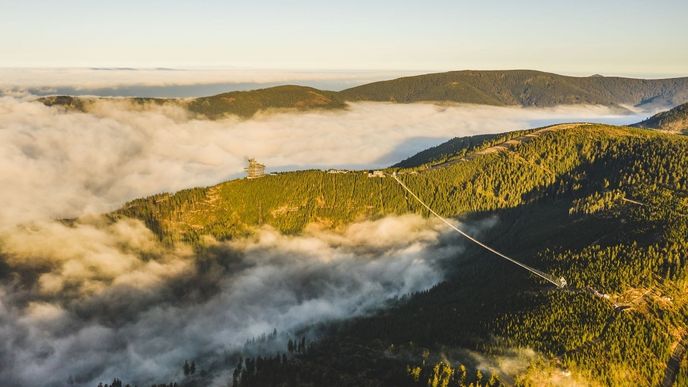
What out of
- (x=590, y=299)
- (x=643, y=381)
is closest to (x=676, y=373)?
(x=643, y=381)

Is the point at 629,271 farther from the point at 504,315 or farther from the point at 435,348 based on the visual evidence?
the point at 435,348

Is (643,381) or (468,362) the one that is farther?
(468,362)

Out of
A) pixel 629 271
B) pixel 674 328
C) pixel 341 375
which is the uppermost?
pixel 629 271

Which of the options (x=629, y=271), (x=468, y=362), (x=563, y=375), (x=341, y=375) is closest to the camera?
(x=563, y=375)

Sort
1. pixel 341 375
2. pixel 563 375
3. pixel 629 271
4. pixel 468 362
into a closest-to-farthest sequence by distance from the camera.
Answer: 1. pixel 563 375
2. pixel 468 362
3. pixel 341 375
4. pixel 629 271

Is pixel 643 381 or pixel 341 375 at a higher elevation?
pixel 643 381

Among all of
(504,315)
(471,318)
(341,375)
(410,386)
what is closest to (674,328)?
(504,315)

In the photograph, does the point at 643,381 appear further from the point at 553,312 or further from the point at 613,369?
the point at 553,312

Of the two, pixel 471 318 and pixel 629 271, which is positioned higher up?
pixel 629 271

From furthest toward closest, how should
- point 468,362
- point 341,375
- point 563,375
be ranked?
point 341,375 → point 468,362 → point 563,375
